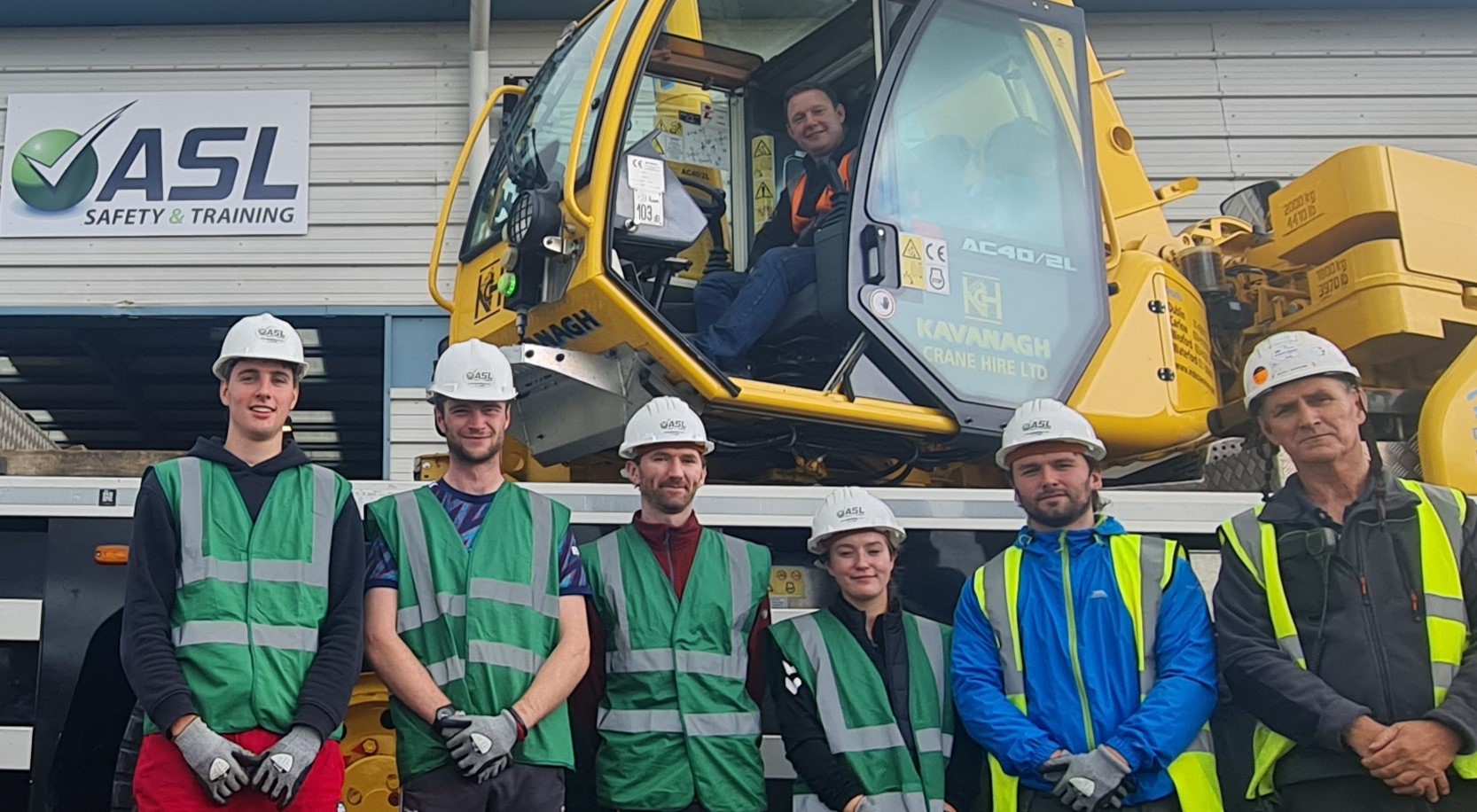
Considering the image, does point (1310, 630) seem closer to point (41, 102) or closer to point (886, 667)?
point (886, 667)

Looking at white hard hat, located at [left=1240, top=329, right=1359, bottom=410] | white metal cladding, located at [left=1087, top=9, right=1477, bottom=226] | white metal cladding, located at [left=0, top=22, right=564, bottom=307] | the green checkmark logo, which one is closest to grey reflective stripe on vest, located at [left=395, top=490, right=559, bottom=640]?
white hard hat, located at [left=1240, top=329, right=1359, bottom=410]

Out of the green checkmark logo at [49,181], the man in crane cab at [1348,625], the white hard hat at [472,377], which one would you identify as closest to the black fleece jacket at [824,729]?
the man in crane cab at [1348,625]

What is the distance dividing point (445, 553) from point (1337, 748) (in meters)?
2.41

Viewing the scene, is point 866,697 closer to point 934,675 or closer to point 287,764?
point 934,675

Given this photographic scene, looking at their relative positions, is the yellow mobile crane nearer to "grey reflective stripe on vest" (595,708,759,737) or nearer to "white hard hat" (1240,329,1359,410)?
"white hard hat" (1240,329,1359,410)

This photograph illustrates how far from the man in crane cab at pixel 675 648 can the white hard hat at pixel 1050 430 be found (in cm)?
90

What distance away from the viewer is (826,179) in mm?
5773

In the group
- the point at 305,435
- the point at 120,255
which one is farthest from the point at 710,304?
the point at 305,435

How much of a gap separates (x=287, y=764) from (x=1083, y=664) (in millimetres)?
2117

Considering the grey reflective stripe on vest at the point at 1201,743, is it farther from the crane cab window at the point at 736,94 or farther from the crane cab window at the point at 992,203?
the crane cab window at the point at 736,94

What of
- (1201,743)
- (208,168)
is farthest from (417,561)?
(208,168)

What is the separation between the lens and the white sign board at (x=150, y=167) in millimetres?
10539

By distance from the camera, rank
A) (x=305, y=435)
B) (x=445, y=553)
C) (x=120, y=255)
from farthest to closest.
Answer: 1. (x=305, y=435)
2. (x=120, y=255)
3. (x=445, y=553)

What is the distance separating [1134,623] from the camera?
13.3 ft
